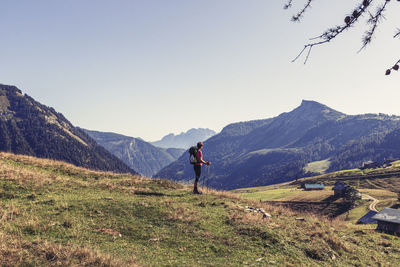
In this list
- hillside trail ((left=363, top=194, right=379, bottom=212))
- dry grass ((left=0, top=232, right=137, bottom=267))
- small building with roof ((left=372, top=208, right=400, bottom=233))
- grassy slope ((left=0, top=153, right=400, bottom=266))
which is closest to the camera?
dry grass ((left=0, top=232, right=137, bottom=267))

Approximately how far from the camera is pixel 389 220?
64.1 m

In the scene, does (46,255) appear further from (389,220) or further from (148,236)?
(389,220)

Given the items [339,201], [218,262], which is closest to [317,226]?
[218,262]

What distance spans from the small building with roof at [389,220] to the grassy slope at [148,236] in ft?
209

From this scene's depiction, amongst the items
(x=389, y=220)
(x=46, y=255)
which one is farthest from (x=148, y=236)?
(x=389, y=220)

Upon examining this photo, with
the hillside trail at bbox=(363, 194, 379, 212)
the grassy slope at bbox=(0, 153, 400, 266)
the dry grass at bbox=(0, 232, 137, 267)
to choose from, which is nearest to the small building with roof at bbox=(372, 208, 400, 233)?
the hillside trail at bbox=(363, 194, 379, 212)

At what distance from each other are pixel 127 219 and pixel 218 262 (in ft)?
16.7

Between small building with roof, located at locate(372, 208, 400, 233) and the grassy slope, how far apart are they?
63.6 metres

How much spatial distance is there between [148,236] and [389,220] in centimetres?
7619

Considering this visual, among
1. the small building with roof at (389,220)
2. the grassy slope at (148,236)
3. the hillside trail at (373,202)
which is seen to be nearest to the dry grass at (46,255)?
the grassy slope at (148,236)

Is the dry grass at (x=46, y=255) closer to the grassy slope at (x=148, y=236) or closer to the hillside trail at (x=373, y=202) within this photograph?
the grassy slope at (x=148, y=236)

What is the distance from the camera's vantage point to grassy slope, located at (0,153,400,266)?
7.81 meters

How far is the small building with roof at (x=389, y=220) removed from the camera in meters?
63.5

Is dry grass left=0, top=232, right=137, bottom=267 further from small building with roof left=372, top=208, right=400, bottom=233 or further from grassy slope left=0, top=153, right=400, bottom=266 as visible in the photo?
small building with roof left=372, top=208, right=400, bottom=233
